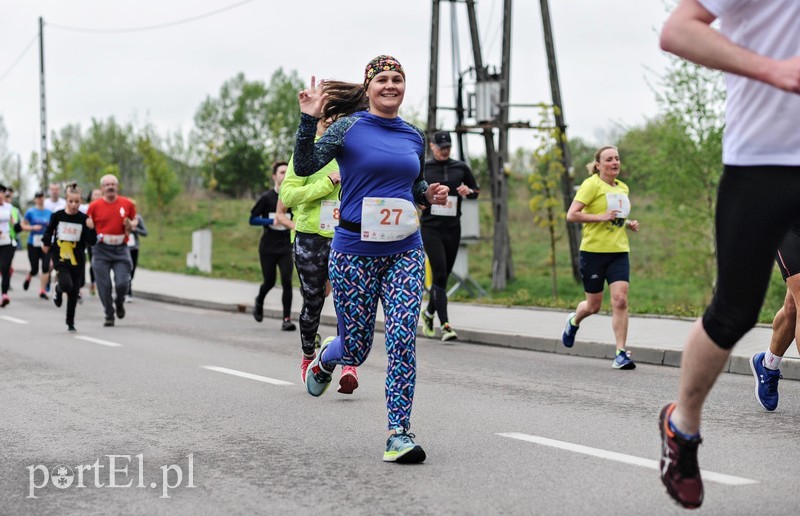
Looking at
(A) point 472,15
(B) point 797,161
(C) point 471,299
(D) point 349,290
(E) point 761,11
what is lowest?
(C) point 471,299

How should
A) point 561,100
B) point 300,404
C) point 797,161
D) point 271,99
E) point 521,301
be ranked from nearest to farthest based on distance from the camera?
point 797,161, point 300,404, point 521,301, point 561,100, point 271,99

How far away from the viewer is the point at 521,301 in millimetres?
17438

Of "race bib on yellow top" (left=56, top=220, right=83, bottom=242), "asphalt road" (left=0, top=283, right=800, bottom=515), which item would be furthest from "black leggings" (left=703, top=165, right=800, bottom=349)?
"race bib on yellow top" (left=56, top=220, right=83, bottom=242)

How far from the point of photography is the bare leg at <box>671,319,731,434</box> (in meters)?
3.93

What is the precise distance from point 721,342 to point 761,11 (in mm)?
1123

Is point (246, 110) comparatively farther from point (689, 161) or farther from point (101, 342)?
point (101, 342)

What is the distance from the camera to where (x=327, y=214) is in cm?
892

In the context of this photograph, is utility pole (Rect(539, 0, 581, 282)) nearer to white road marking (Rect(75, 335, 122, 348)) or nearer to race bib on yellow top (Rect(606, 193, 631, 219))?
white road marking (Rect(75, 335, 122, 348))

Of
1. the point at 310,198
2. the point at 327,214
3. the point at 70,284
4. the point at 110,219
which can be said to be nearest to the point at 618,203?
the point at 327,214

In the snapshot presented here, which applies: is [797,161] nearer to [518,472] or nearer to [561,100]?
[518,472]

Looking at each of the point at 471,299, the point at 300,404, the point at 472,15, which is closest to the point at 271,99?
the point at 472,15

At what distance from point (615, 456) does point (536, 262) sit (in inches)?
1166

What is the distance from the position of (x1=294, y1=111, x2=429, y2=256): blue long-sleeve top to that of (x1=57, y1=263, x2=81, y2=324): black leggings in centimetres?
925

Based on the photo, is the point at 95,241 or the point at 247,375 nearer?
the point at 247,375
